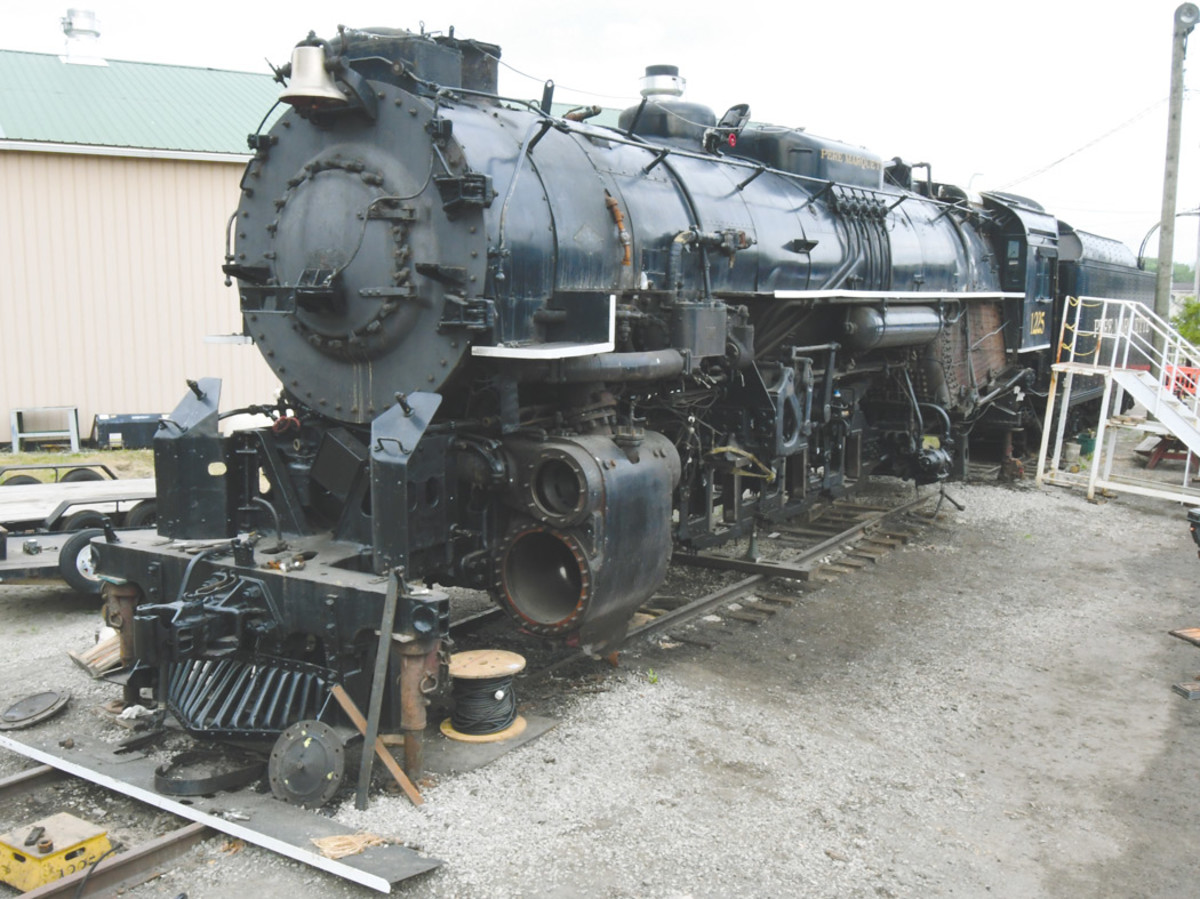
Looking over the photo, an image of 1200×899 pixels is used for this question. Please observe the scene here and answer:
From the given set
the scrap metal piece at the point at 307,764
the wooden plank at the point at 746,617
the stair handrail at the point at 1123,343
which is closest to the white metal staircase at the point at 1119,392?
the stair handrail at the point at 1123,343

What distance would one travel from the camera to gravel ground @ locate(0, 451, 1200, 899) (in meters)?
4.11

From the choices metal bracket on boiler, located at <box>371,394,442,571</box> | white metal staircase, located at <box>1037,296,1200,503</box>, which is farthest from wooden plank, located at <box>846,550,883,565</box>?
metal bracket on boiler, located at <box>371,394,442,571</box>

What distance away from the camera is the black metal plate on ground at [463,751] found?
4.89m

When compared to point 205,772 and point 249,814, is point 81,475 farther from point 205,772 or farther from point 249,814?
point 249,814

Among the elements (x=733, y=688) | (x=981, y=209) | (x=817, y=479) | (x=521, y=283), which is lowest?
(x=733, y=688)

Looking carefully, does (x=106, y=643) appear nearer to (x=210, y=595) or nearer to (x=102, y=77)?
(x=210, y=595)

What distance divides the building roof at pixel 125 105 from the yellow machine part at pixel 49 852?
1328cm

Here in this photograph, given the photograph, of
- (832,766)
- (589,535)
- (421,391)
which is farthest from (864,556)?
(421,391)

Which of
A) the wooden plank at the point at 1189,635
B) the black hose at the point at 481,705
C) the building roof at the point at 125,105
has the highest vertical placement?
the building roof at the point at 125,105

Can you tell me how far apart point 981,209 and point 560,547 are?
8742mm

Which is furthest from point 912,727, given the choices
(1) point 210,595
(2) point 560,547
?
(1) point 210,595

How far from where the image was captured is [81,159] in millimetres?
14914

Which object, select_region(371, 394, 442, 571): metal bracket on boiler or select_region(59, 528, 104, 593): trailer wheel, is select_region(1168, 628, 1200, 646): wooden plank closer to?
select_region(371, 394, 442, 571): metal bracket on boiler

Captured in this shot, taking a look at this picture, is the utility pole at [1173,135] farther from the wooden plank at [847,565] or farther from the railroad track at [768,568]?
the wooden plank at [847,565]
